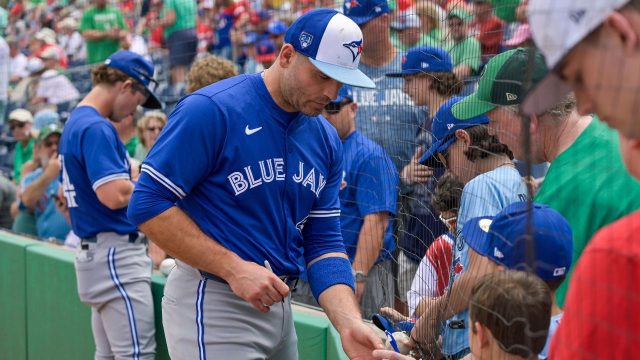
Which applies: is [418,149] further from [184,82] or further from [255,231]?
[184,82]

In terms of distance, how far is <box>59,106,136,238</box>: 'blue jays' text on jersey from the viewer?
14.6 ft

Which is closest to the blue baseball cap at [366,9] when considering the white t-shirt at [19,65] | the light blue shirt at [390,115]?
the light blue shirt at [390,115]

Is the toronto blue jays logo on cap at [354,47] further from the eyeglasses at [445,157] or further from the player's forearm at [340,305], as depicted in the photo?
the player's forearm at [340,305]

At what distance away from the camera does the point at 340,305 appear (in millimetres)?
3012

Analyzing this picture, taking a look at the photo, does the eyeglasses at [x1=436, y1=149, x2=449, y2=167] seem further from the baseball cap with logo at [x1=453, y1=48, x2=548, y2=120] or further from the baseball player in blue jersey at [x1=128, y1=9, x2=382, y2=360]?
the baseball player in blue jersey at [x1=128, y1=9, x2=382, y2=360]

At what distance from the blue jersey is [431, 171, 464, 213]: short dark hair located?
0.46 meters

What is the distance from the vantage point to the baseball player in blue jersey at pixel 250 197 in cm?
283

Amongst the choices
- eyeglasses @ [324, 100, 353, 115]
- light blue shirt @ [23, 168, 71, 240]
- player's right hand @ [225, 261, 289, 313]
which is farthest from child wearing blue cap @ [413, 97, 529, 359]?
light blue shirt @ [23, 168, 71, 240]

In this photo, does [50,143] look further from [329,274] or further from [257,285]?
[257,285]

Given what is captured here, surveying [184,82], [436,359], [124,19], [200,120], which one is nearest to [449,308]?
[436,359]

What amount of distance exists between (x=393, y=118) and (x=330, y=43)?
0.79m

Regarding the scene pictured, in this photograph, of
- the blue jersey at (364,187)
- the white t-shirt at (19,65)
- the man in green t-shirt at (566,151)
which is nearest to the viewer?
the man in green t-shirt at (566,151)

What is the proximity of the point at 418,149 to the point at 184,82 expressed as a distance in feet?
10.4

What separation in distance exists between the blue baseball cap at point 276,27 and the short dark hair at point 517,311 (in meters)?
4.02
